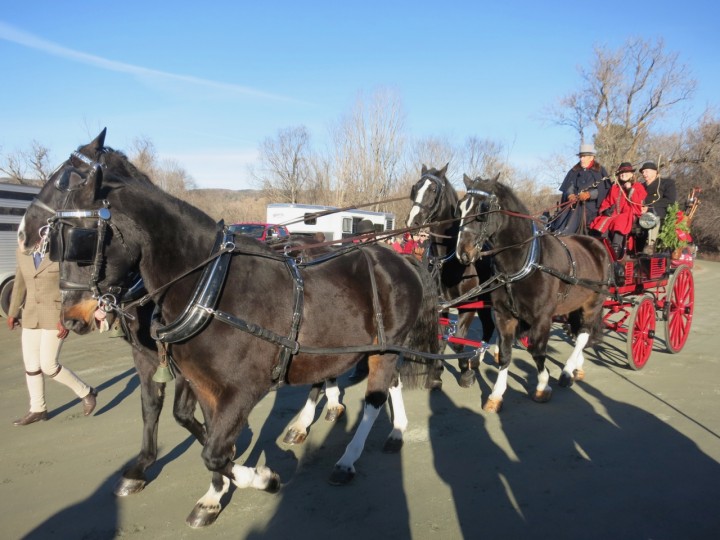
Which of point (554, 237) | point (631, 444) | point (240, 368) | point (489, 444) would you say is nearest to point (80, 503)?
point (240, 368)

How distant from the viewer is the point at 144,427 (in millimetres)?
3688

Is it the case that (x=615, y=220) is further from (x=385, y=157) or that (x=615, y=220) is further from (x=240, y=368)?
(x=385, y=157)

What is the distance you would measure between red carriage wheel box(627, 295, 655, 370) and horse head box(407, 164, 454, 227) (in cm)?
310

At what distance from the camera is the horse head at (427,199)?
547 centimetres

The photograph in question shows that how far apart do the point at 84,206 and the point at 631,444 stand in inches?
182

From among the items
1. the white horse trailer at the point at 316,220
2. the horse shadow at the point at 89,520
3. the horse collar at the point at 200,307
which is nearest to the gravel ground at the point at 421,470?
the horse shadow at the point at 89,520

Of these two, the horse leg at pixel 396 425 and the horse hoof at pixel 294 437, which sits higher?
the horse leg at pixel 396 425

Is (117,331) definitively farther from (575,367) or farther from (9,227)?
(9,227)

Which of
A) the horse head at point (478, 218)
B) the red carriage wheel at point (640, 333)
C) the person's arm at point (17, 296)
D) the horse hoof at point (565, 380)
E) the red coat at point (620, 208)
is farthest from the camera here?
the red coat at point (620, 208)

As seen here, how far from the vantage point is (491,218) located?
16.3 ft

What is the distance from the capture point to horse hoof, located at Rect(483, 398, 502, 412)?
16.7ft

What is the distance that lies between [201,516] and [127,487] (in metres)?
0.74

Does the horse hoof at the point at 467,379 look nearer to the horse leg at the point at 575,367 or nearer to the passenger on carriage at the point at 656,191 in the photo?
the horse leg at the point at 575,367

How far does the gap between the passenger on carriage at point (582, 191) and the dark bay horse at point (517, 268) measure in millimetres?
1555
